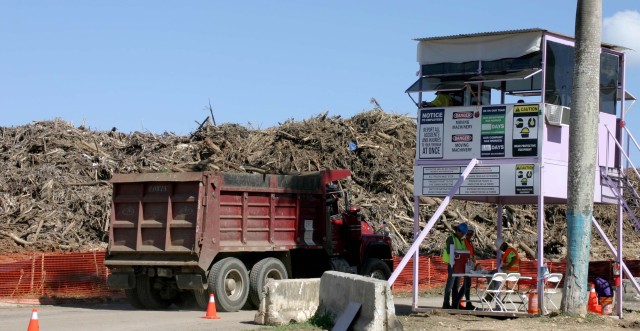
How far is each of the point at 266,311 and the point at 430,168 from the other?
16.0 ft

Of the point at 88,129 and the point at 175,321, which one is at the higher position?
the point at 88,129

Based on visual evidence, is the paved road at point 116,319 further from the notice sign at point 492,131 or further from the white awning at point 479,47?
the white awning at point 479,47

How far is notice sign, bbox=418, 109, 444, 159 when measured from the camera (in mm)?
18719

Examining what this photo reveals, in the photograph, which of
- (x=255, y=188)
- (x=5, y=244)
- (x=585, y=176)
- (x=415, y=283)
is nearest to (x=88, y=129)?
(x=5, y=244)

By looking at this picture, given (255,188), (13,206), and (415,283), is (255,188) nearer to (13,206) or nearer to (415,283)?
(415,283)

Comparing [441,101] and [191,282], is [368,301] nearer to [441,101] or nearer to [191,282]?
[191,282]

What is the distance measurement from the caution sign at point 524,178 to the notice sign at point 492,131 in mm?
485

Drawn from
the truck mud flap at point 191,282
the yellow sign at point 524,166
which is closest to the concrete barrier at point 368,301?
the truck mud flap at point 191,282

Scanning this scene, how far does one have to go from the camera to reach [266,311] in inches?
623

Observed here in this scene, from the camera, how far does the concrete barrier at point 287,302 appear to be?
15773mm

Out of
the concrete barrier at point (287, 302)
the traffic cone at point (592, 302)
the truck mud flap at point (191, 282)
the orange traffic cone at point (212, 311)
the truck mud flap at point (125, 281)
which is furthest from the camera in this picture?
the truck mud flap at point (125, 281)

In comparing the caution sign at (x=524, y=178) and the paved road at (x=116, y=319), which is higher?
the caution sign at (x=524, y=178)

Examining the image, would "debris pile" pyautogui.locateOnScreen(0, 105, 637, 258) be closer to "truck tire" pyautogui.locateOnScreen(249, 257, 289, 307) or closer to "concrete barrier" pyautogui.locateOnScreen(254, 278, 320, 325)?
"truck tire" pyautogui.locateOnScreen(249, 257, 289, 307)

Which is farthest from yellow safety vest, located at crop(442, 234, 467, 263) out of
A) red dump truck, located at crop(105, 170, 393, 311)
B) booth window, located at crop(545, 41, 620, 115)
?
red dump truck, located at crop(105, 170, 393, 311)
